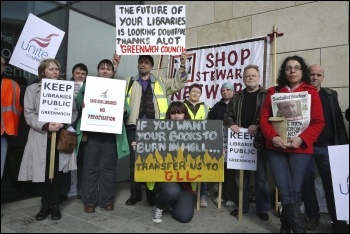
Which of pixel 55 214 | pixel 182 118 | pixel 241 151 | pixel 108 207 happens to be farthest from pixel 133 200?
pixel 241 151

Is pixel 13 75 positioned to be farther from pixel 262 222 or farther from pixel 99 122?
pixel 262 222

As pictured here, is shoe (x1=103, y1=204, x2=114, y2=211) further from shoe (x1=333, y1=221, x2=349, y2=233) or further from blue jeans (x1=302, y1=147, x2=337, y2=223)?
shoe (x1=333, y1=221, x2=349, y2=233)

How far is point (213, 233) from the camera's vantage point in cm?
321

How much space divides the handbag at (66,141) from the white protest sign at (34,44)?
1150 millimetres

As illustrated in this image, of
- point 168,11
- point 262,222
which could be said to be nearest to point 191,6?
point 168,11

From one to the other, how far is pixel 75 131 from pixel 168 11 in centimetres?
209

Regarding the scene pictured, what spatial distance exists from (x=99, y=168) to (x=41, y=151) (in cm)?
78

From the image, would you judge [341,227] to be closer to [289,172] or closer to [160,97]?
[289,172]

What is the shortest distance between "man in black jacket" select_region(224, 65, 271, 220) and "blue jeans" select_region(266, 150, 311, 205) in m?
0.69

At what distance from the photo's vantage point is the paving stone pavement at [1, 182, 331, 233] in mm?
3289

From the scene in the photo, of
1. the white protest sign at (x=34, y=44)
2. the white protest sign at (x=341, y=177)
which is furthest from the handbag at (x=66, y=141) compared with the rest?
the white protest sign at (x=341, y=177)

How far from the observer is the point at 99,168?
3.96 meters

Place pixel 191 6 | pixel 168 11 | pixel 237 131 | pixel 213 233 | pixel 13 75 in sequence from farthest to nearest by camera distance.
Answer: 1. pixel 191 6
2. pixel 13 75
3. pixel 168 11
4. pixel 237 131
5. pixel 213 233

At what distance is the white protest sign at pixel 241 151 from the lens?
374 cm
